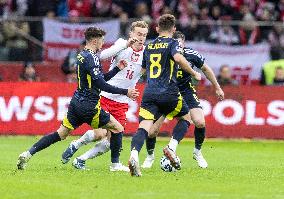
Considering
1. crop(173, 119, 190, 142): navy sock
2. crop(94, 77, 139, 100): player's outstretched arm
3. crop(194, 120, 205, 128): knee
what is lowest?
crop(194, 120, 205, 128): knee

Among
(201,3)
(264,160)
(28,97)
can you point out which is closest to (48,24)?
(28,97)

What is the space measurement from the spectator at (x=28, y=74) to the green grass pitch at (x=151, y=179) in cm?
542

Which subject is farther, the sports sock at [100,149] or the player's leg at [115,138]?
the sports sock at [100,149]

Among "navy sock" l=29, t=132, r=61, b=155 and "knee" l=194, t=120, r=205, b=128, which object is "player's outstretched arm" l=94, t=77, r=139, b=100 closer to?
"navy sock" l=29, t=132, r=61, b=155

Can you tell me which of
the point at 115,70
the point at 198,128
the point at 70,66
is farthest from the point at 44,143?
the point at 70,66

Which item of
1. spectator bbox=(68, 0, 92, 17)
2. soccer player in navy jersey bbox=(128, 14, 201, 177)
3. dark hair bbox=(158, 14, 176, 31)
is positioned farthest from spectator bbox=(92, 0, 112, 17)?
dark hair bbox=(158, 14, 176, 31)

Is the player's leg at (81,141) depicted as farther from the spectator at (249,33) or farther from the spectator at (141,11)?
the spectator at (141,11)

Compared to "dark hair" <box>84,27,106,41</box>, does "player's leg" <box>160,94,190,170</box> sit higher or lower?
lower

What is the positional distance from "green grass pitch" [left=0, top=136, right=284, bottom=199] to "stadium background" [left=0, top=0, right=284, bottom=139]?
397 cm

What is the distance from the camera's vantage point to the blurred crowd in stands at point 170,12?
25.4 metres

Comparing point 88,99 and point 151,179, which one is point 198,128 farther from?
point 151,179

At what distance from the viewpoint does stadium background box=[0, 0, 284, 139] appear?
2330 centimetres

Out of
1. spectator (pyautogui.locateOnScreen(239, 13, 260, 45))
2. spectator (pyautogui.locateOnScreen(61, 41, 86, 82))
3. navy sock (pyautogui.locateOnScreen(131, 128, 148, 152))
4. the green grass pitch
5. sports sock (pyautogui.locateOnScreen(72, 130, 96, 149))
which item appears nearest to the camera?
the green grass pitch

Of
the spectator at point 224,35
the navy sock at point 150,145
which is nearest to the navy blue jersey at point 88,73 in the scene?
the navy sock at point 150,145
